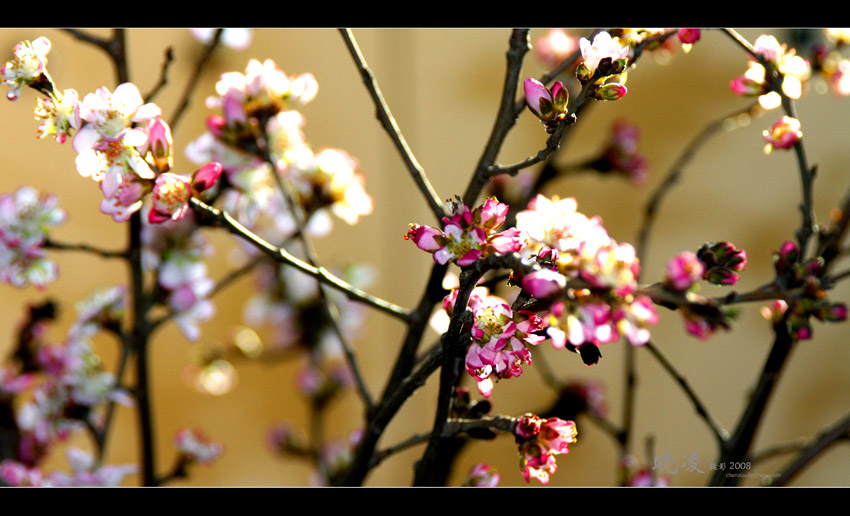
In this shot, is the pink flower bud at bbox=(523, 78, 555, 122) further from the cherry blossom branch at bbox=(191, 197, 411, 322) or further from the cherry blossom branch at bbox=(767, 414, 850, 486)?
the cherry blossom branch at bbox=(767, 414, 850, 486)

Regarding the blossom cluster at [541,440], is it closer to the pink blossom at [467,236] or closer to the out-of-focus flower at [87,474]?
the pink blossom at [467,236]

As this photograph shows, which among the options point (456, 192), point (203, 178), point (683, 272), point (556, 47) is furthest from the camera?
point (456, 192)

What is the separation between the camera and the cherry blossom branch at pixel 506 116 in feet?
1.49

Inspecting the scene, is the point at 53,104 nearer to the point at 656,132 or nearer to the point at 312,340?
the point at 312,340

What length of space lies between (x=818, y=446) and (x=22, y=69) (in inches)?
24.7

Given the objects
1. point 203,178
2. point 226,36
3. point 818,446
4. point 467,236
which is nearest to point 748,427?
point 818,446

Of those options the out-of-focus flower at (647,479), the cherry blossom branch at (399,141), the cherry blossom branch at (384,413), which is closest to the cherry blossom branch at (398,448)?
the cherry blossom branch at (384,413)

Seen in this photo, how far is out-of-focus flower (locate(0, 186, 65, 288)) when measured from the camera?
55cm

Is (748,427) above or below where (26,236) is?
below

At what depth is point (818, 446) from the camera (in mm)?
535

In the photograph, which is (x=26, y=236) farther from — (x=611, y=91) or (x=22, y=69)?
(x=611, y=91)

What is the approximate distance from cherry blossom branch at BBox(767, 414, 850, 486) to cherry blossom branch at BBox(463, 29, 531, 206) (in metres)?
0.35
